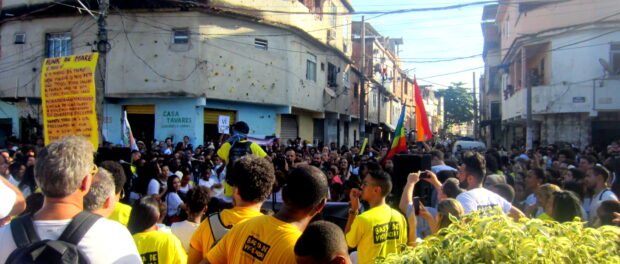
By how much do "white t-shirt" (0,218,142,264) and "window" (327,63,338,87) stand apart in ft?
75.6

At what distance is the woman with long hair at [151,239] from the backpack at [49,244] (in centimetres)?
127

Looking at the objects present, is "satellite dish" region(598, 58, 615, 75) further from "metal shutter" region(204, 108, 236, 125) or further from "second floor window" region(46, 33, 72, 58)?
"second floor window" region(46, 33, 72, 58)

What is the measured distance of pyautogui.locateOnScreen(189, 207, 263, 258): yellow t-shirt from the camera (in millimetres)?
2945

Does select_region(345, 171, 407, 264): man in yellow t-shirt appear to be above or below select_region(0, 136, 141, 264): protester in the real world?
below

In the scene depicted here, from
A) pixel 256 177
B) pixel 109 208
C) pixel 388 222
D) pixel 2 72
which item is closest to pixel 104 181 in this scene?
pixel 109 208

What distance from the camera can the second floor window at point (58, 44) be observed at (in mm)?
17344

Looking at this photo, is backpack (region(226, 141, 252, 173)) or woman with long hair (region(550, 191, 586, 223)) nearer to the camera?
woman with long hair (region(550, 191, 586, 223))

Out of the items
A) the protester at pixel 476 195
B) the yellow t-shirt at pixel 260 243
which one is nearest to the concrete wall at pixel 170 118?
the protester at pixel 476 195

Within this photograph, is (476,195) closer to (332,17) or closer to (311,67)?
(311,67)

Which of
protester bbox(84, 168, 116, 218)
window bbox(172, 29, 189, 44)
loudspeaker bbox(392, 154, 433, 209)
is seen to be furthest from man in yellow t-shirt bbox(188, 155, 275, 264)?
window bbox(172, 29, 189, 44)

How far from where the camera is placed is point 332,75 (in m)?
25.4

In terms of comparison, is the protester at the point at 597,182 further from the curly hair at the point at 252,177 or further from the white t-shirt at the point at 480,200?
the curly hair at the point at 252,177

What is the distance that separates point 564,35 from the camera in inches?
725

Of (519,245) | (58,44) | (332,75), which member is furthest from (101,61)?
(332,75)
